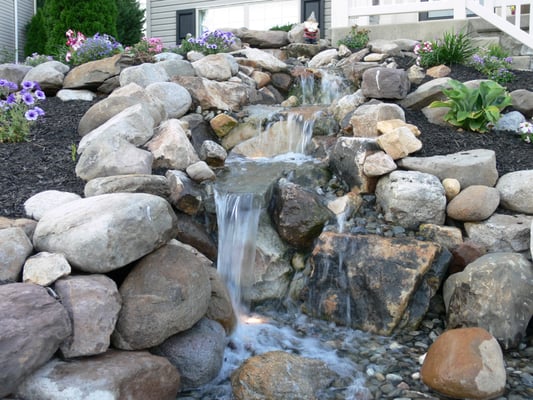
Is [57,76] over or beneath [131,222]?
over

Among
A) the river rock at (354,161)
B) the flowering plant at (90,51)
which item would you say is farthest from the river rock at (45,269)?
the flowering plant at (90,51)

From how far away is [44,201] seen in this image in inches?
137

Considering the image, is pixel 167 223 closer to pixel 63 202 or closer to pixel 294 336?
pixel 63 202

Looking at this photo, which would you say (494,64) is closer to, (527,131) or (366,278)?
(527,131)

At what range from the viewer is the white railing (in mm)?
7223

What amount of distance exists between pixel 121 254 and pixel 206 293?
560 mm

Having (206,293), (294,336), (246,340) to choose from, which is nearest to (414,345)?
(294,336)

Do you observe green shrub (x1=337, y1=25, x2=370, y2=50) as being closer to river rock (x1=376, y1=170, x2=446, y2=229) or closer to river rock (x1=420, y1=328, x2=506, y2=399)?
river rock (x1=376, y1=170, x2=446, y2=229)

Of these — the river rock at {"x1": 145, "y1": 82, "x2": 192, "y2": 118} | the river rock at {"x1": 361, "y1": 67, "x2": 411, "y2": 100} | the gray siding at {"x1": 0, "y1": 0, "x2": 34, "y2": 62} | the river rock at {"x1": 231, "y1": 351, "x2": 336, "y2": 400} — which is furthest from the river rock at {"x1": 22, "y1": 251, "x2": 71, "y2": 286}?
the gray siding at {"x1": 0, "y1": 0, "x2": 34, "y2": 62}

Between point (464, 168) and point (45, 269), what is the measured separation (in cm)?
310

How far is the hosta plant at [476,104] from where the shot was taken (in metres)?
4.96

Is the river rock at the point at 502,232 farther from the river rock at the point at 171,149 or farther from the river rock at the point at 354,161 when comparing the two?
the river rock at the point at 171,149

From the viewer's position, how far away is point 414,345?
340cm

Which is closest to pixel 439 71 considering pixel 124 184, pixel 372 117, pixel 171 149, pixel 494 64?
pixel 494 64
